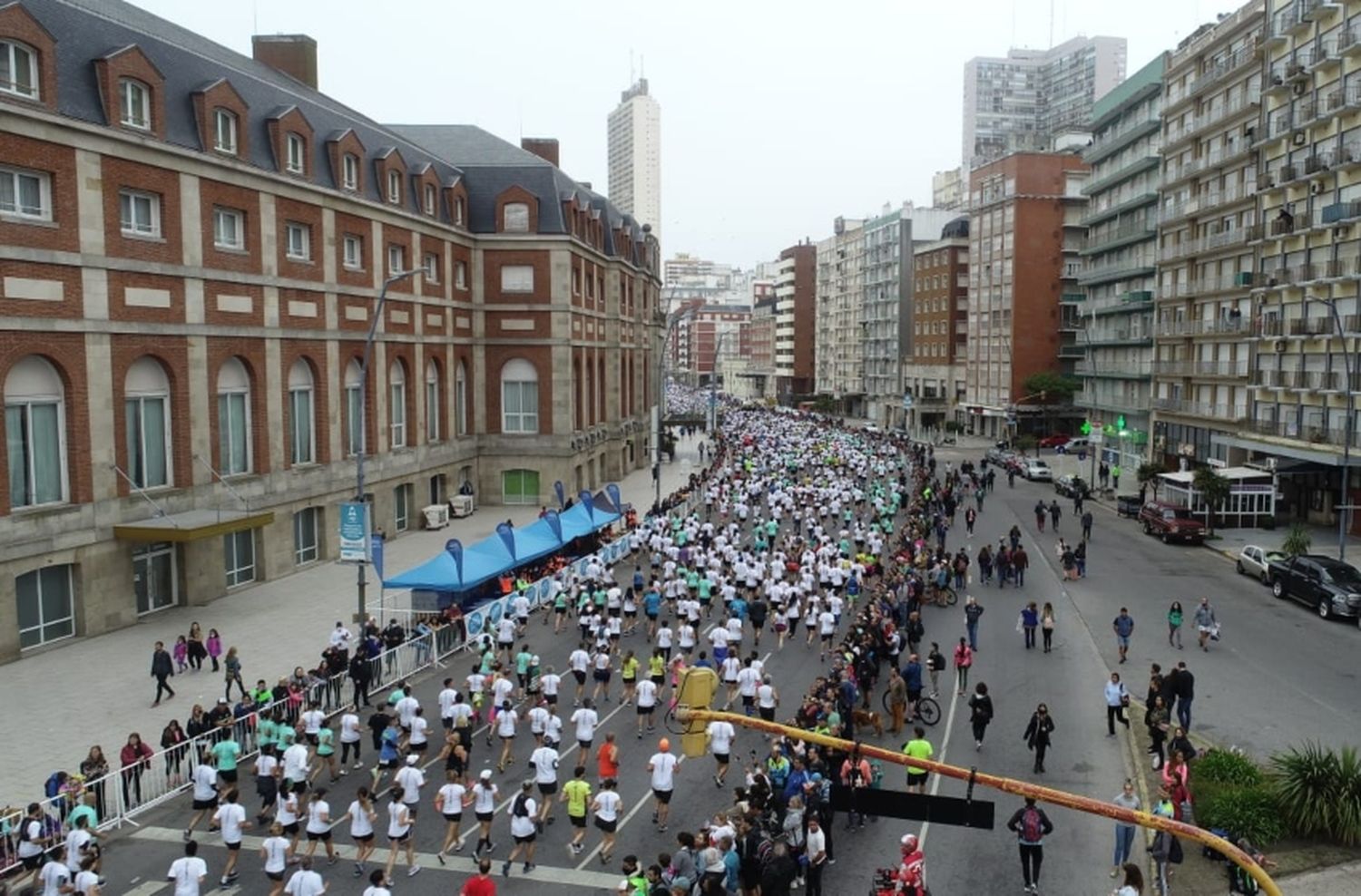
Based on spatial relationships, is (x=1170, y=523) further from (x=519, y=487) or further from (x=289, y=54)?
(x=289, y=54)

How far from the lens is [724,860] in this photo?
1283 centimetres

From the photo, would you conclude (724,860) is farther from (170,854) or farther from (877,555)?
(877,555)

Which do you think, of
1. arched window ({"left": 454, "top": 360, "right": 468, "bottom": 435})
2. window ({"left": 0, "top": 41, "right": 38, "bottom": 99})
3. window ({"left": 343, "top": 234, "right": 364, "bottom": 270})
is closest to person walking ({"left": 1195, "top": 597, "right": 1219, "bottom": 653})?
window ({"left": 343, "top": 234, "right": 364, "bottom": 270})

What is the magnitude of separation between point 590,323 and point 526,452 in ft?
30.0

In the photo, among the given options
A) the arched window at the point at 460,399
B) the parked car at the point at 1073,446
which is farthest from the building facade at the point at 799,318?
the arched window at the point at 460,399

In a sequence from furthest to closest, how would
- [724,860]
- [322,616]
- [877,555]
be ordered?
[877,555] < [322,616] < [724,860]

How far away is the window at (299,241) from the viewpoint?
35250 mm

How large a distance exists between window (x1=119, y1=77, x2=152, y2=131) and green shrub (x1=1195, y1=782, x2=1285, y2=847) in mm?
28459

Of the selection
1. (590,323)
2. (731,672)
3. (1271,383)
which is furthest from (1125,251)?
(731,672)

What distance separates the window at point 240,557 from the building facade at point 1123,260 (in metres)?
48.2

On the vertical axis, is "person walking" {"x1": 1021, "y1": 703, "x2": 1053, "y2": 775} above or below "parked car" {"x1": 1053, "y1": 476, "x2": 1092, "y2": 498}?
above

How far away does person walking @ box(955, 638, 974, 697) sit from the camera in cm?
2194

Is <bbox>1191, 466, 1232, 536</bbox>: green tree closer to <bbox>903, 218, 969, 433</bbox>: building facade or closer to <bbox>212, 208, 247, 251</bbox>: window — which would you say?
<bbox>212, 208, 247, 251</bbox>: window

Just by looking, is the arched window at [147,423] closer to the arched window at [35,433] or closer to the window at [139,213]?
the arched window at [35,433]
